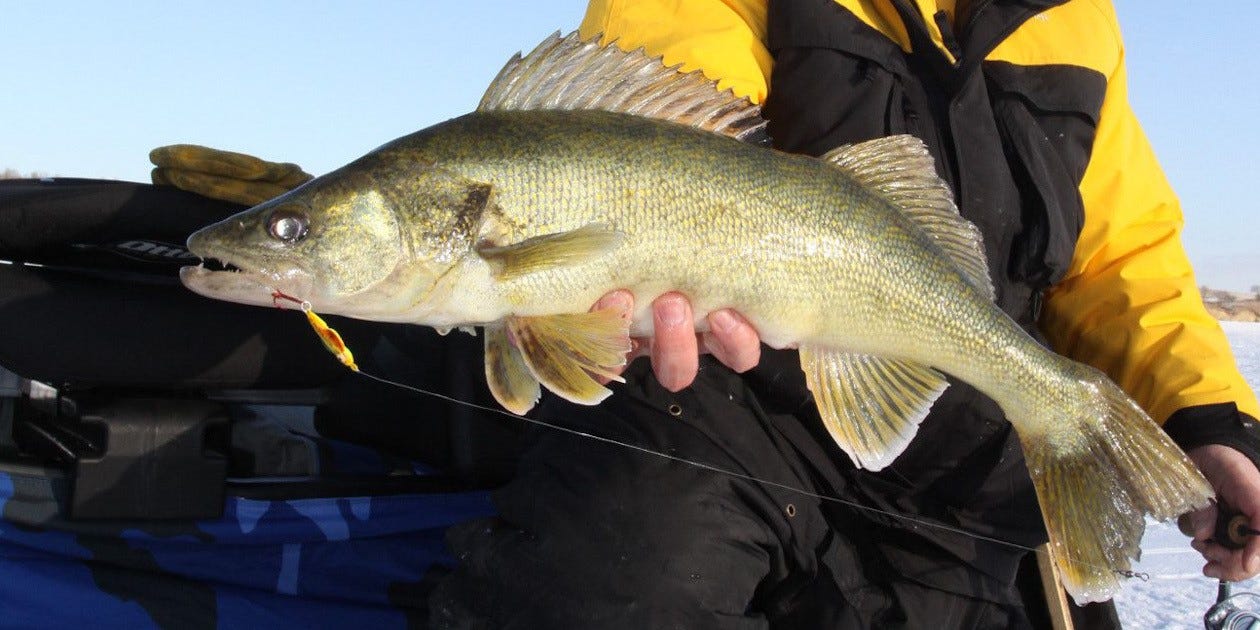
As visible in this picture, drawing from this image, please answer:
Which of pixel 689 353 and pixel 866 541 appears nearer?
pixel 689 353

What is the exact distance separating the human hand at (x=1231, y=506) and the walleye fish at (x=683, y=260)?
0.34 metres

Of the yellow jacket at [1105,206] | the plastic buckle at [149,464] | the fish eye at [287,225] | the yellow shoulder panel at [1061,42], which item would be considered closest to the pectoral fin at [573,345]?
the fish eye at [287,225]

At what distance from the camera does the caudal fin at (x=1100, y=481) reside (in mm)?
2182

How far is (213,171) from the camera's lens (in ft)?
8.82

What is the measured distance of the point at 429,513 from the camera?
308 centimetres

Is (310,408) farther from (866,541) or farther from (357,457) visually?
(866,541)

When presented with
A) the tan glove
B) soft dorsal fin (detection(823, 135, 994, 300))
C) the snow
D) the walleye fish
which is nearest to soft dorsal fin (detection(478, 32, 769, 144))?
the walleye fish

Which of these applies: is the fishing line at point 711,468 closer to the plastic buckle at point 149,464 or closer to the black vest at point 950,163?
the black vest at point 950,163

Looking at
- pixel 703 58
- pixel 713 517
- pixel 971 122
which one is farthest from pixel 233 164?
pixel 971 122

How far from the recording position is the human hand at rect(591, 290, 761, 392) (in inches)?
81.7

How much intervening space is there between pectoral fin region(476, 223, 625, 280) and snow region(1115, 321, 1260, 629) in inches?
89.2

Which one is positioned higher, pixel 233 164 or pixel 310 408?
pixel 233 164

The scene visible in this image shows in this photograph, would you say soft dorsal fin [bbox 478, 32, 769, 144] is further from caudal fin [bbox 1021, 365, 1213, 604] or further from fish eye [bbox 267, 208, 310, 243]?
caudal fin [bbox 1021, 365, 1213, 604]

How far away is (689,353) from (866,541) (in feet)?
3.13
